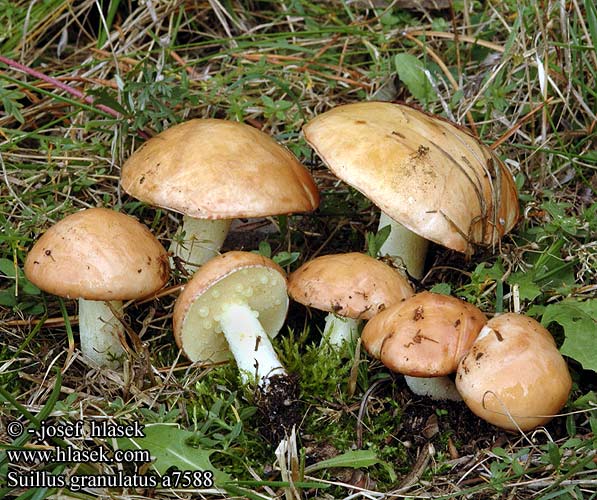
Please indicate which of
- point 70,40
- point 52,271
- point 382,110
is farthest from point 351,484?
point 70,40

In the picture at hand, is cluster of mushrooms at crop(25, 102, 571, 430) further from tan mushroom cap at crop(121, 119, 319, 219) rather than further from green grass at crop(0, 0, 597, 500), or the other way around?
green grass at crop(0, 0, 597, 500)

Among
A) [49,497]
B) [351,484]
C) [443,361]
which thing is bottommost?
[351,484]

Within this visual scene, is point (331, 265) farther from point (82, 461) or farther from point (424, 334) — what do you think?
point (82, 461)

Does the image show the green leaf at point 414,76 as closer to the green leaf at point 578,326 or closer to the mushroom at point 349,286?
the mushroom at point 349,286

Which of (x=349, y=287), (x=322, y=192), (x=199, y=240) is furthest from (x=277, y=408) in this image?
(x=322, y=192)

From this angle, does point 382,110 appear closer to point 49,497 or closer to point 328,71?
point 328,71

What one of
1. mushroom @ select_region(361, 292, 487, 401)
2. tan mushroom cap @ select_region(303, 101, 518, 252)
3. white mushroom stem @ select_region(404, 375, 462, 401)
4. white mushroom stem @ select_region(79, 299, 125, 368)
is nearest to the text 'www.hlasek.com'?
white mushroom stem @ select_region(79, 299, 125, 368)

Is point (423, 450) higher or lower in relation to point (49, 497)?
lower
